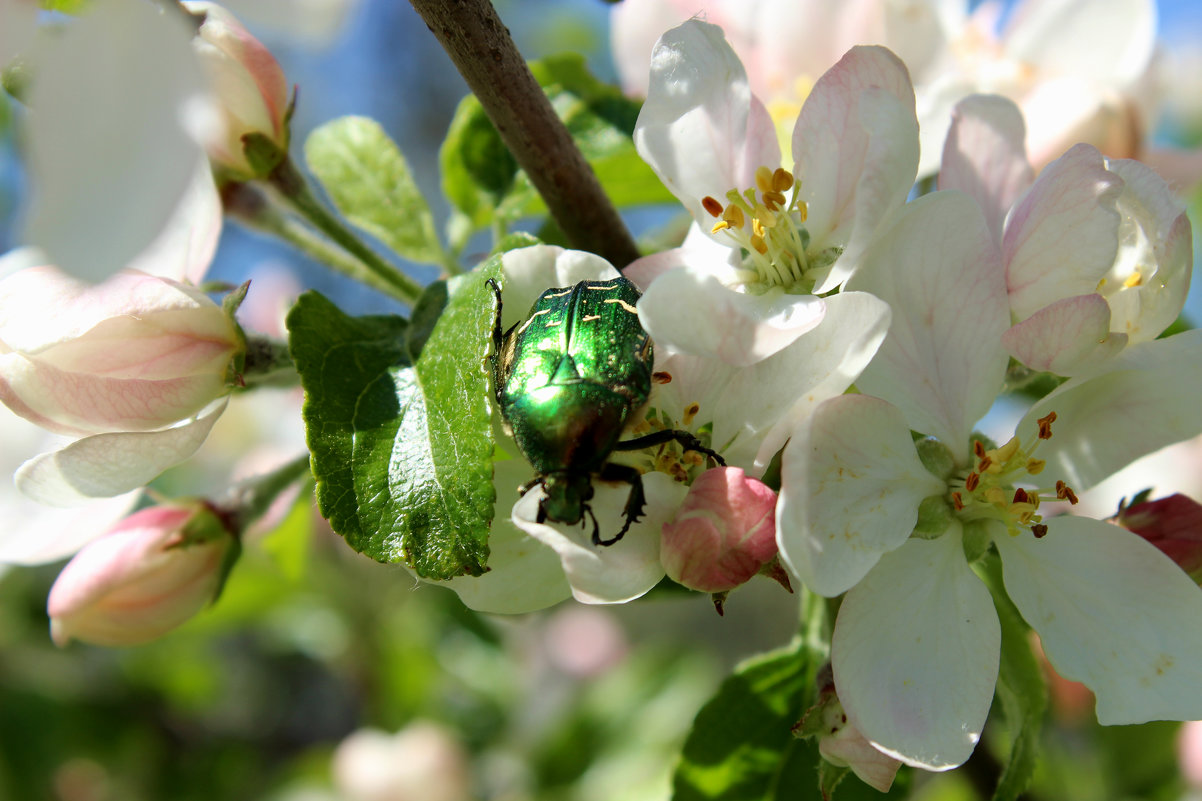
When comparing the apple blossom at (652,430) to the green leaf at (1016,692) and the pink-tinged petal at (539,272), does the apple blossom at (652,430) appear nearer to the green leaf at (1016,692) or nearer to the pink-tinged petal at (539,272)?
the pink-tinged petal at (539,272)

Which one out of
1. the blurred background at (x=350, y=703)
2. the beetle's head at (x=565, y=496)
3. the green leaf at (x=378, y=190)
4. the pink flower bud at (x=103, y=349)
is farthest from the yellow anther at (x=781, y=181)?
the blurred background at (x=350, y=703)

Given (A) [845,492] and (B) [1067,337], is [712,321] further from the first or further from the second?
(B) [1067,337]

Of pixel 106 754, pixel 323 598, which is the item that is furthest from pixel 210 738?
pixel 323 598

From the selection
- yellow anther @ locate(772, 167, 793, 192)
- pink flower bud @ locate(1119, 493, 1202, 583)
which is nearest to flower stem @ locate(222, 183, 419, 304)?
yellow anther @ locate(772, 167, 793, 192)

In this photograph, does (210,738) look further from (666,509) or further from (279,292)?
(666,509)

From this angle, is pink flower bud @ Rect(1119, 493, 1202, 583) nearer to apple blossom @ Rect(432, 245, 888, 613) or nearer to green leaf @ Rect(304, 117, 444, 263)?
apple blossom @ Rect(432, 245, 888, 613)
